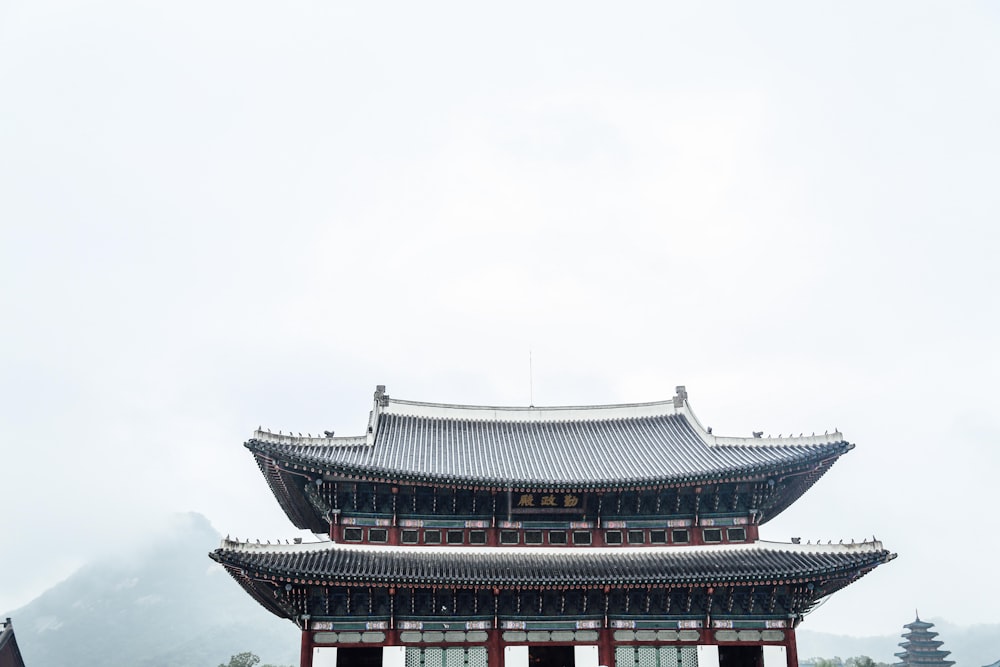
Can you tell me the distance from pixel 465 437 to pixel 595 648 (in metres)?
10.7

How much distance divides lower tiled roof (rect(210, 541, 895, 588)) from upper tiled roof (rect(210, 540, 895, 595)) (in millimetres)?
32

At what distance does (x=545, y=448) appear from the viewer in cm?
3306

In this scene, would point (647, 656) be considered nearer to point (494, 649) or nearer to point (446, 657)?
point (494, 649)

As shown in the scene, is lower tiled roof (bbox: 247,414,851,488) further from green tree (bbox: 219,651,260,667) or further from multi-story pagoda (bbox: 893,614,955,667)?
green tree (bbox: 219,651,260,667)

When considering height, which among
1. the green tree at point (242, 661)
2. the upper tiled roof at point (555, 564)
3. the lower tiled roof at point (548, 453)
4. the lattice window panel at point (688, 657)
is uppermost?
the lower tiled roof at point (548, 453)

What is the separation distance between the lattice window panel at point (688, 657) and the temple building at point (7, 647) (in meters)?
31.4

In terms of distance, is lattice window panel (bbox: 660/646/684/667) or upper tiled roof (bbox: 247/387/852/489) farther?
upper tiled roof (bbox: 247/387/852/489)

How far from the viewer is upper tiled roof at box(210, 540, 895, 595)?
24.7 m

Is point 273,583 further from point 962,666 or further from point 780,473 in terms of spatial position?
point 962,666

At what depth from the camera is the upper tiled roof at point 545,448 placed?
26969 millimetres

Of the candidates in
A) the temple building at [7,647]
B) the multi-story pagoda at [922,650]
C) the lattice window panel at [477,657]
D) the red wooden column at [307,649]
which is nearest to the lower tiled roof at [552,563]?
the red wooden column at [307,649]

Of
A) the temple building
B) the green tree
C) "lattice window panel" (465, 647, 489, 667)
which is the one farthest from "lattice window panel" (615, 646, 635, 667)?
the green tree

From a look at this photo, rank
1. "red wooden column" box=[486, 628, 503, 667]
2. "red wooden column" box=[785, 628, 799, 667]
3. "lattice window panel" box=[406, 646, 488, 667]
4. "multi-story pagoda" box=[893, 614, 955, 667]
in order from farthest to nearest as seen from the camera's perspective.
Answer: "multi-story pagoda" box=[893, 614, 955, 667] → "red wooden column" box=[785, 628, 799, 667] → "red wooden column" box=[486, 628, 503, 667] → "lattice window panel" box=[406, 646, 488, 667]

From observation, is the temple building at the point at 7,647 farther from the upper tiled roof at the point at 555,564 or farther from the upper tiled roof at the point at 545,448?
the upper tiled roof at the point at 545,448
